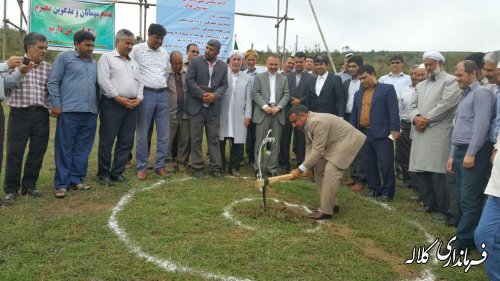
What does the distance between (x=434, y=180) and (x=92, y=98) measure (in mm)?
5110

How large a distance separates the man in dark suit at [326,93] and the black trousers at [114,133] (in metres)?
3.32

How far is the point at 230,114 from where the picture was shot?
786 centimetres

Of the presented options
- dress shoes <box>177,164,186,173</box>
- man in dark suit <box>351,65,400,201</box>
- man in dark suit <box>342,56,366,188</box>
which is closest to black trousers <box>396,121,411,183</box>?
man in dark suit <box>342,56,366,188</box>

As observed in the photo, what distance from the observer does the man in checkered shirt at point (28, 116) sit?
Result: 5578 mm

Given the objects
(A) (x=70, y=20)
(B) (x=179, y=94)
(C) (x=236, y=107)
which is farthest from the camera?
(A) (x=70, y=20)

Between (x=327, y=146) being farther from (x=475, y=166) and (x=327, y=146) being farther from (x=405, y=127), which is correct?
(x=405, y=127)

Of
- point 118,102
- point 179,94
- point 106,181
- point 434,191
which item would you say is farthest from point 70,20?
point 434,191

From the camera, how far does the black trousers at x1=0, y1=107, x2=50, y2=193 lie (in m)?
5.63

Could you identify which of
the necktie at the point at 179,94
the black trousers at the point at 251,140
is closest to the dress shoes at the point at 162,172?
the necktie at the point at 179,94

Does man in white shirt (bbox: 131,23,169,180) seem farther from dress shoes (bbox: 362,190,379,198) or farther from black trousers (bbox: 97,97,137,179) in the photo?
dress shoes (bbox: 362,190,379,198)

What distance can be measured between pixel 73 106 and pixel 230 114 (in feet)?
9.18

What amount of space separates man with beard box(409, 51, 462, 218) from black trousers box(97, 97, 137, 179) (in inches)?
172

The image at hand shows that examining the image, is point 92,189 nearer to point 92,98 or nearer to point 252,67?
point 92,98

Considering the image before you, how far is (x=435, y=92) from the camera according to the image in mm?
6207
